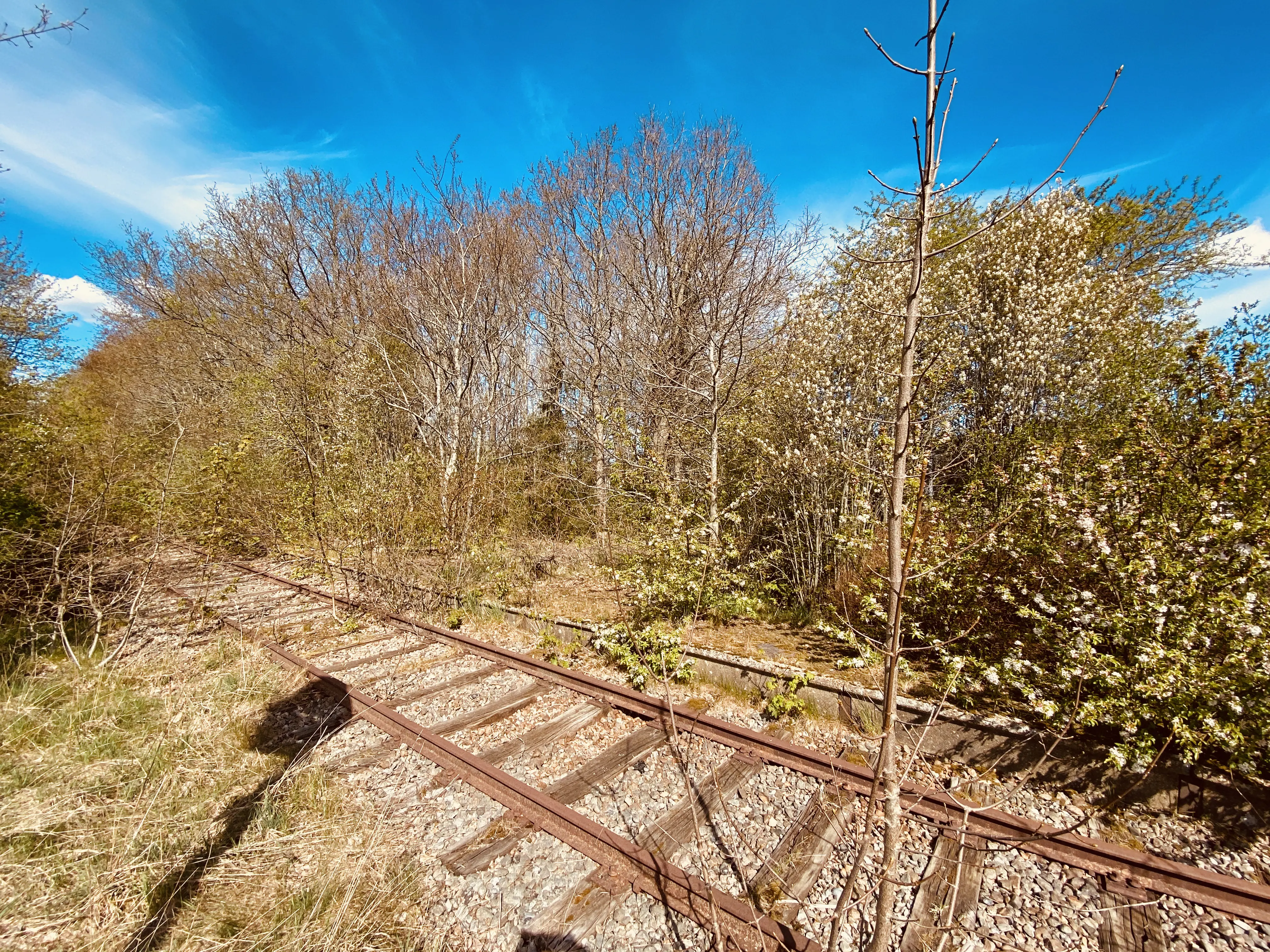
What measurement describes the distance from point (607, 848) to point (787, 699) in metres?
2.31

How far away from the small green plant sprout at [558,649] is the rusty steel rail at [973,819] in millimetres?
369

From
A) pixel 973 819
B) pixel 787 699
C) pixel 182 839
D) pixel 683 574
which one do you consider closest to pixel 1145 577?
pixel 973 819

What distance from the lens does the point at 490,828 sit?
3.45m

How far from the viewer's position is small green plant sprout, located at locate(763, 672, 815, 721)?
4.84 m

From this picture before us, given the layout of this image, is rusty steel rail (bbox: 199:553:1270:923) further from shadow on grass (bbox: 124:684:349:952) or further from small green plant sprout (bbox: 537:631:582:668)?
shadow on grass (bbox: 124:684:349:952)

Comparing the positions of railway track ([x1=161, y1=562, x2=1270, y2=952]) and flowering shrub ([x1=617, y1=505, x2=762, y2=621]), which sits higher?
flowering shrub ([x1=617, y1=505, x2=762, y2=621])

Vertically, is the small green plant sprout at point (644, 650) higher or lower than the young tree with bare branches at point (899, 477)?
lower

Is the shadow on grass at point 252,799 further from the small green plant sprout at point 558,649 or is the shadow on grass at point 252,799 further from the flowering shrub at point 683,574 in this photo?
the flowering shrub at point 683,574

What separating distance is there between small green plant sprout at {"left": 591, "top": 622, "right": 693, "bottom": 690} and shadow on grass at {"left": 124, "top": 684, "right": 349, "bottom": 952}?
270 cm

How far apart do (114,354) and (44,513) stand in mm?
27092

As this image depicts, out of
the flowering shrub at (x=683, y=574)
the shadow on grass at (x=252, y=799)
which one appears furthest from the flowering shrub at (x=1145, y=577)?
the shadow on grass at (x=252, y=799)

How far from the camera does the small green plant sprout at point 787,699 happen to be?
4.84 metres

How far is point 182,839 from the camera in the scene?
3.22 meters

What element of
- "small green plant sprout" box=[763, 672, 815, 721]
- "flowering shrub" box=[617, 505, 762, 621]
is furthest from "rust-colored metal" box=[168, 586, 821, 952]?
"flowering shrub" box=[617, 505, 762, 621]
